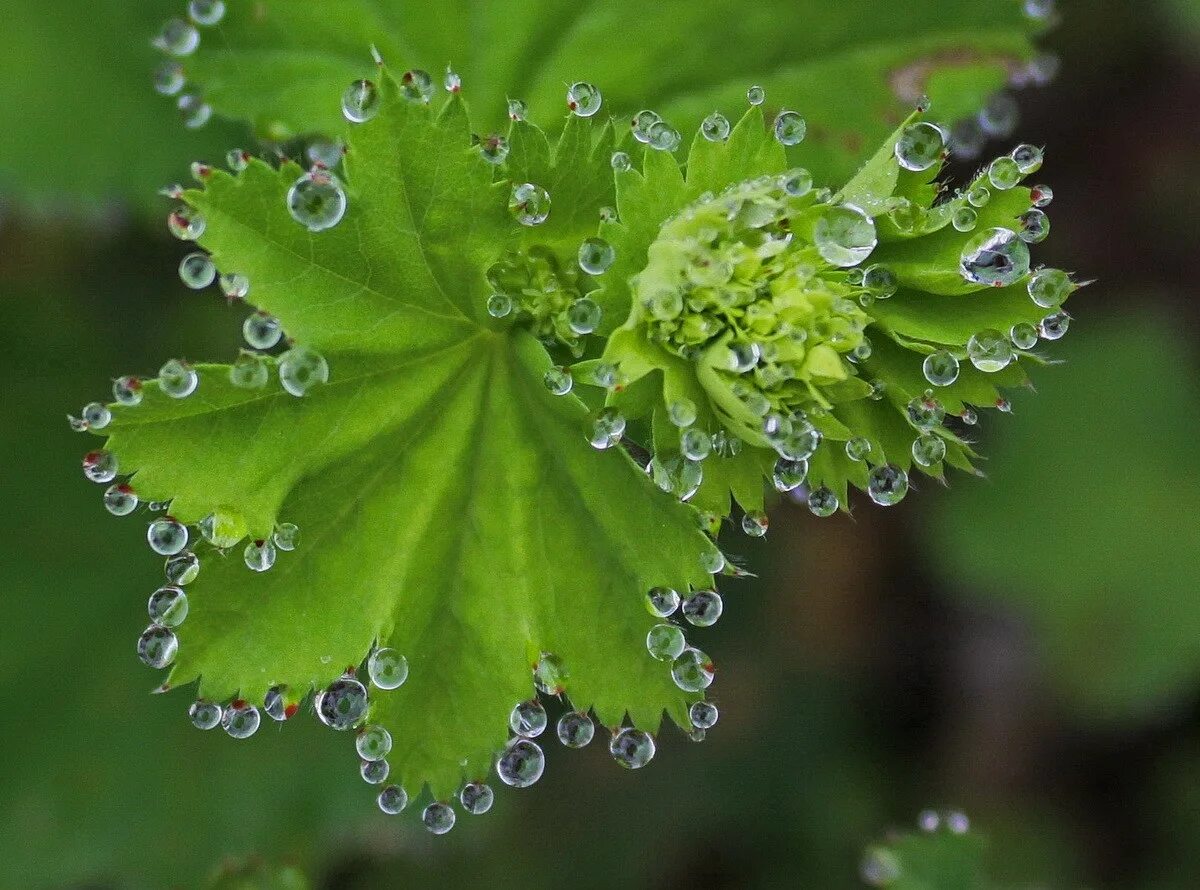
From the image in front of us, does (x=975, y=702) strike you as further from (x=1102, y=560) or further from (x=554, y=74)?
(x=554, y=74)

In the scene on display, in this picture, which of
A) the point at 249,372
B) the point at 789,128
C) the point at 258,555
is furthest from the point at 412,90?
the point at 258,555

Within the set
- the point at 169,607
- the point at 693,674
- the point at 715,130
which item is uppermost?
the point at 715,130

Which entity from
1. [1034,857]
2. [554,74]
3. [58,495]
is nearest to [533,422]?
[554,74]

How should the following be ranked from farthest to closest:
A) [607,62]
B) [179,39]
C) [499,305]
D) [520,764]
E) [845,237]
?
[607,62] < [179,39] < [520,764] < [499,305] < [845,237]

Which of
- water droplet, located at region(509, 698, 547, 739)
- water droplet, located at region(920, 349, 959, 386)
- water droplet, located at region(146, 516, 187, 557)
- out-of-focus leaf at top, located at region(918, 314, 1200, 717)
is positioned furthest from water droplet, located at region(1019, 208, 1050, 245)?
out-of-focus leaf at top, located at region(918, 314, 1200, 717)

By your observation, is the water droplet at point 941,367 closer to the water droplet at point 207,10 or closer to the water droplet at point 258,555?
the water droplet at point 258,555

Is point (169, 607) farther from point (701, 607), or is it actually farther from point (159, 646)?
point (701, 607)

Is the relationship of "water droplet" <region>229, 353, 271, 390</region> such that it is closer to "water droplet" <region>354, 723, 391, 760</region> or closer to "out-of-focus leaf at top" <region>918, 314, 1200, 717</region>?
"water droplet" <region>354, 723, 391, 760</region>
